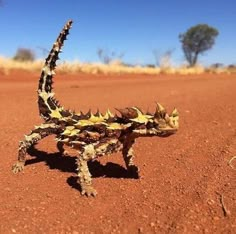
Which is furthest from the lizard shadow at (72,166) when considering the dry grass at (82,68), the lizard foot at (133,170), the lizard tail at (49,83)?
the dry grass at (82,68)

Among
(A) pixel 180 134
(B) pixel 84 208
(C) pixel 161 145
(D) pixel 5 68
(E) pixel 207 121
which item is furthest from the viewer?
(D) pixel 5 68

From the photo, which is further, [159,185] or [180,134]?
[180,134]

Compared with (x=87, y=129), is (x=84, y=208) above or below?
below

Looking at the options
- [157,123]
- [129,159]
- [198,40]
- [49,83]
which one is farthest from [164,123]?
[198,40]

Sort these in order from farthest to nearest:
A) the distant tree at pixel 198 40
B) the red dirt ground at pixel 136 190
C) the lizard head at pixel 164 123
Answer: the distant tree at pixel 198 40, the lizard head at pixel 164 123, the red dirt ground at pixel 136 190

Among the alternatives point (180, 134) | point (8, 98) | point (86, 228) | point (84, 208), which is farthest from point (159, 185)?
point (8, 98)

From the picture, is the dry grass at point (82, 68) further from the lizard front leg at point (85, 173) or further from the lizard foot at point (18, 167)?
the lizard front leg at point (85, 173)

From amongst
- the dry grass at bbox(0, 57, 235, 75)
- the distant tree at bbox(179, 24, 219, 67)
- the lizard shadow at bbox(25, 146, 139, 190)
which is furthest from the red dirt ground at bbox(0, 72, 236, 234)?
the distant tree at bbox(179, 24, 219, 67)

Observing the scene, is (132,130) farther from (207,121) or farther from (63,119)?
(207,121)
